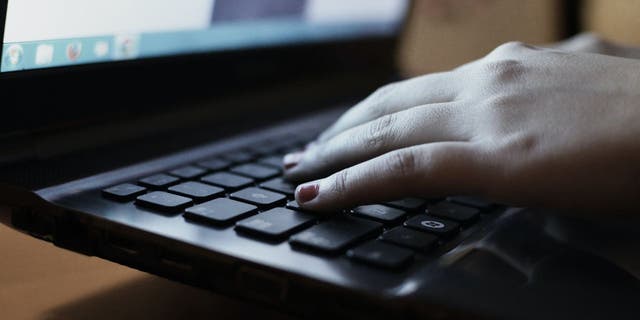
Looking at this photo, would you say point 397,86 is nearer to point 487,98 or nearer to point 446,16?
point 487,98

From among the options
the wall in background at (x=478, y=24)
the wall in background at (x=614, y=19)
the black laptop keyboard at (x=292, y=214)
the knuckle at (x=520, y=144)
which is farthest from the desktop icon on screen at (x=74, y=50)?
the wall in background at (x=614, y=19)

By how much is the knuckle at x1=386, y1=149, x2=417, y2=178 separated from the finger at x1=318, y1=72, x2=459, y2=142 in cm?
11

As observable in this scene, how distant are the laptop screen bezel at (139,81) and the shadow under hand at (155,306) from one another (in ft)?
0.48

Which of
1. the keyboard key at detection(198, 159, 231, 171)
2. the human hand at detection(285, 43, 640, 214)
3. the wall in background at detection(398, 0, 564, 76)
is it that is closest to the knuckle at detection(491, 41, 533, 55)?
the human hand at detection(285, 43, 640, 214)

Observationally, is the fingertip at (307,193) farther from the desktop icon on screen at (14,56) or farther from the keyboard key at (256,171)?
the desktop icon on screen at (14,56)

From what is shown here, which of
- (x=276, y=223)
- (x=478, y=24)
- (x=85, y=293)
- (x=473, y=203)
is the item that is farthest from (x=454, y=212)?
(x=478, y=24)

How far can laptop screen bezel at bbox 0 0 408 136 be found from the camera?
50 cm

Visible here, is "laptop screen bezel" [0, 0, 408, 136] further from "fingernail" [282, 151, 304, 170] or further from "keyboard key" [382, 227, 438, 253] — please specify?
"keyboard key" [382, 227, 438, 253]

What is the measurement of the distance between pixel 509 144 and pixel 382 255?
0.39 ft

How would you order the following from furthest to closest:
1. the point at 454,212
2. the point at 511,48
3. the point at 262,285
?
the point at 511,48 < the point at 454,212 < the point at 262,285

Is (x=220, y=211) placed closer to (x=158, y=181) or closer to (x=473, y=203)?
(x=158, y=181)

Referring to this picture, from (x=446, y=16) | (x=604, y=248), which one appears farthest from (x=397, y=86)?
(x=446, y=16)

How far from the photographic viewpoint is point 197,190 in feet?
1.49

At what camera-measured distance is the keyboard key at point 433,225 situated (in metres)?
0.41
